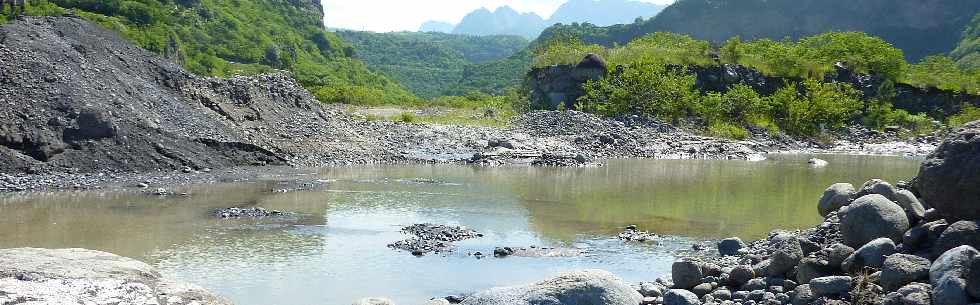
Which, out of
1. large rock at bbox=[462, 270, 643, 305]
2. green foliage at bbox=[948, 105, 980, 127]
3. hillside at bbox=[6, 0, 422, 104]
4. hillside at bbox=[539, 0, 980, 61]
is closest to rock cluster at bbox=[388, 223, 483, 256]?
large rock at bbox=[462, 270, 643, 305]

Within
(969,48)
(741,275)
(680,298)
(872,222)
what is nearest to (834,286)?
(872,222)

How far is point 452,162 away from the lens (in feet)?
119

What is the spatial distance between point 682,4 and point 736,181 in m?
165

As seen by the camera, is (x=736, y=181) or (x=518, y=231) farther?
(x=736, y=181)

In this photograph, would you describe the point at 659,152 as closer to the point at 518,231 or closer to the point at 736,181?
the point at 736,181

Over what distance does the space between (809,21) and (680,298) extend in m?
175

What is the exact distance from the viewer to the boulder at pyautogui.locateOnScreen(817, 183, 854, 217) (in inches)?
597

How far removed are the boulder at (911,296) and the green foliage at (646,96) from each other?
145 feet

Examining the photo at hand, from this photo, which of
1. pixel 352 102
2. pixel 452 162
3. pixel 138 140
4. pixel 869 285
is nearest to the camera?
pixel 869 285

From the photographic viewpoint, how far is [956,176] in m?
11.0

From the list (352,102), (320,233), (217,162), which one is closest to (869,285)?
(320,233)

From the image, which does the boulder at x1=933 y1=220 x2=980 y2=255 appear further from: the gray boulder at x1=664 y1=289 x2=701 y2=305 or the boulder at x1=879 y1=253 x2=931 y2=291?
the gray boulder at x1=664 y1=289 x2=701 y2=305

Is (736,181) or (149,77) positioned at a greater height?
(149,77)

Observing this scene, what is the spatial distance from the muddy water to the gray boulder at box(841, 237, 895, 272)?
4.16 m
